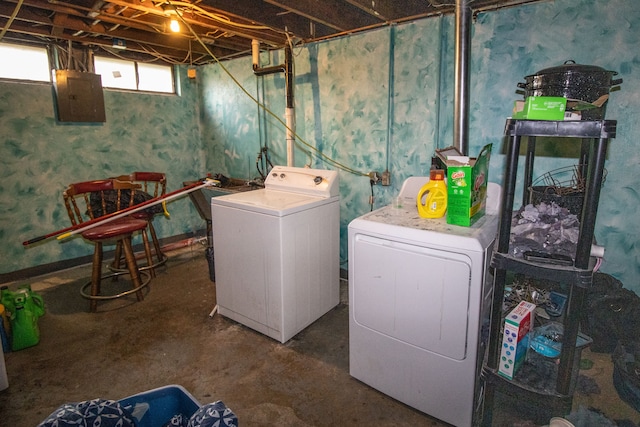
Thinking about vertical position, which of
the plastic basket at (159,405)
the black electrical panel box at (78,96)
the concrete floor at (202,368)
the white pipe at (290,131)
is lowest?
the concrete floor at (202,368)

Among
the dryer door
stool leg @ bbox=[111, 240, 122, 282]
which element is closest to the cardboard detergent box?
the dryer door

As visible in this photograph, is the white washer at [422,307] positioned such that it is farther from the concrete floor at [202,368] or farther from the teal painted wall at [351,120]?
the teal painted wall at [351,120]

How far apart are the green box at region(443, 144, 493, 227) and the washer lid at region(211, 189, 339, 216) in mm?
940

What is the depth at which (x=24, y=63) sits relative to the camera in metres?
3.24

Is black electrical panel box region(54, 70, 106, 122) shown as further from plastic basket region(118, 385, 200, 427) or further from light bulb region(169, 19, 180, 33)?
plastic basket region(118, 385, 200, 427)

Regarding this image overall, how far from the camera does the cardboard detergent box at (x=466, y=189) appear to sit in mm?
1562

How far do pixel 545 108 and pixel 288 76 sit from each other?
2.39 metres

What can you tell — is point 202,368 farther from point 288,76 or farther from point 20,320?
point 288,76

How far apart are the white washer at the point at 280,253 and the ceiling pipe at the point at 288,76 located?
0.62m

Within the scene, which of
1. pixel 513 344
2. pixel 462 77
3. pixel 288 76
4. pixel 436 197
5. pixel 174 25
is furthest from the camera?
pixel 288 76

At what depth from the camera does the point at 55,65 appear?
3.36m

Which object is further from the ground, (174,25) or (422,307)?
(174,25)

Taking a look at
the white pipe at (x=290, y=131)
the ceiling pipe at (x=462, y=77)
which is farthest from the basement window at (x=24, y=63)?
the ceiling pipe at (x=462, y=77)

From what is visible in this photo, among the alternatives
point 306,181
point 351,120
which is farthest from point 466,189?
point 351,120
